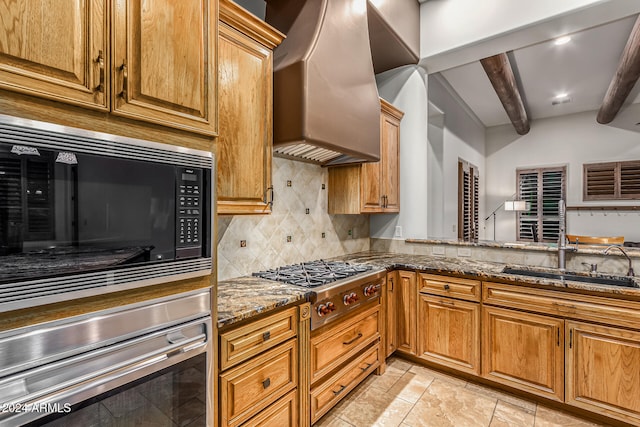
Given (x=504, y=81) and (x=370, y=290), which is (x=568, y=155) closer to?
(x=504, y=81)

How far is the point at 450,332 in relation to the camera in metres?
2.51

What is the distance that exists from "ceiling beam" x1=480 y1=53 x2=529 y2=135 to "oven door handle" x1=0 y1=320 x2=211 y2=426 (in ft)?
12.3

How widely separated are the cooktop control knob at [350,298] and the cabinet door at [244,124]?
0.78 metres

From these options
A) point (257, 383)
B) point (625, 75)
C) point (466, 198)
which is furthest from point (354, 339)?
point (625, 75)

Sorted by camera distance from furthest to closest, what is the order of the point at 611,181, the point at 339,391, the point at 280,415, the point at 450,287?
the point at 611,181 → the point at 450,287 → the point at 339,391 → the point at 280,415

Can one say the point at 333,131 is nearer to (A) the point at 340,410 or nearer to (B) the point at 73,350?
(B) the point at 73,350

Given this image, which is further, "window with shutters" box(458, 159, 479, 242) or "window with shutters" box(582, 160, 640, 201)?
"window with shutters" box(582, 160, 640, 201)

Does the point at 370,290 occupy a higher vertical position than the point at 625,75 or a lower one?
lower

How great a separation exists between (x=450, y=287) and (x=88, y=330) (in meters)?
2.34

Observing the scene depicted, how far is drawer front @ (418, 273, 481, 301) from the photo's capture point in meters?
2.39

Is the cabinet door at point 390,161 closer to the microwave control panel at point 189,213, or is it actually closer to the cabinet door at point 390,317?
the cabinet door at point 390,317

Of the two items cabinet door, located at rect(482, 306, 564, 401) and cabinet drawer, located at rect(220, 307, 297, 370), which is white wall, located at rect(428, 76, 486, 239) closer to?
cabinet door, located at rect(482, 306, 564, 401)

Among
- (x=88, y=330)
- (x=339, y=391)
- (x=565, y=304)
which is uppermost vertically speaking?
(x=88, y=330)

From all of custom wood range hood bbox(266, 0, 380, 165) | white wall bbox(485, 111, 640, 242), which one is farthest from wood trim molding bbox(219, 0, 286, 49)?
white wall bbox(485, 111, 640, 242)
